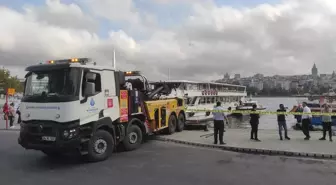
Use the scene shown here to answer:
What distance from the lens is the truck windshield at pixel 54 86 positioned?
919 centimetres

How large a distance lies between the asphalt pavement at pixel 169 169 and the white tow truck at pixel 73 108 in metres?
0.61

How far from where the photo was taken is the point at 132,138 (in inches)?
483

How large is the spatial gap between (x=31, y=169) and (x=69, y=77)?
2.71 metres

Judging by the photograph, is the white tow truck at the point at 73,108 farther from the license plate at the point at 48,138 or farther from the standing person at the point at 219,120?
the standing person at the point at 219,120

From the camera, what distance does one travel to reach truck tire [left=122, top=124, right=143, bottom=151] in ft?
39.1

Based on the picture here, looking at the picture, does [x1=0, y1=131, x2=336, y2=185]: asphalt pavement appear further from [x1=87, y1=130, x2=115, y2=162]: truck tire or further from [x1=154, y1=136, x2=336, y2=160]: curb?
[x1=154, y1=136, x2=336, y2=160]: curb

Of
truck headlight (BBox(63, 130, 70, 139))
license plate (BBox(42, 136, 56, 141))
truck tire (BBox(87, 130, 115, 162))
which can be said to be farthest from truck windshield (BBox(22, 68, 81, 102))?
truck tire (BBox(87, 130, 115, 162))

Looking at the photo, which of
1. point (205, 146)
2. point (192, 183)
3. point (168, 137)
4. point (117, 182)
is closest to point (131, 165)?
point (117, 182)

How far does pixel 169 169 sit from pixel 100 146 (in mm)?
2498

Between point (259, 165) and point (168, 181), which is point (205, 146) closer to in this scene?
point (259, 165)

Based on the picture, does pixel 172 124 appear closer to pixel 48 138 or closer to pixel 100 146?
pixel 100 146

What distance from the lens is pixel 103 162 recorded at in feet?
32.5

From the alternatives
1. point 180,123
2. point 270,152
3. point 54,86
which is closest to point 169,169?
point 54,86

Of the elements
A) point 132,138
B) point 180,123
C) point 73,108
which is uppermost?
point 73,108
